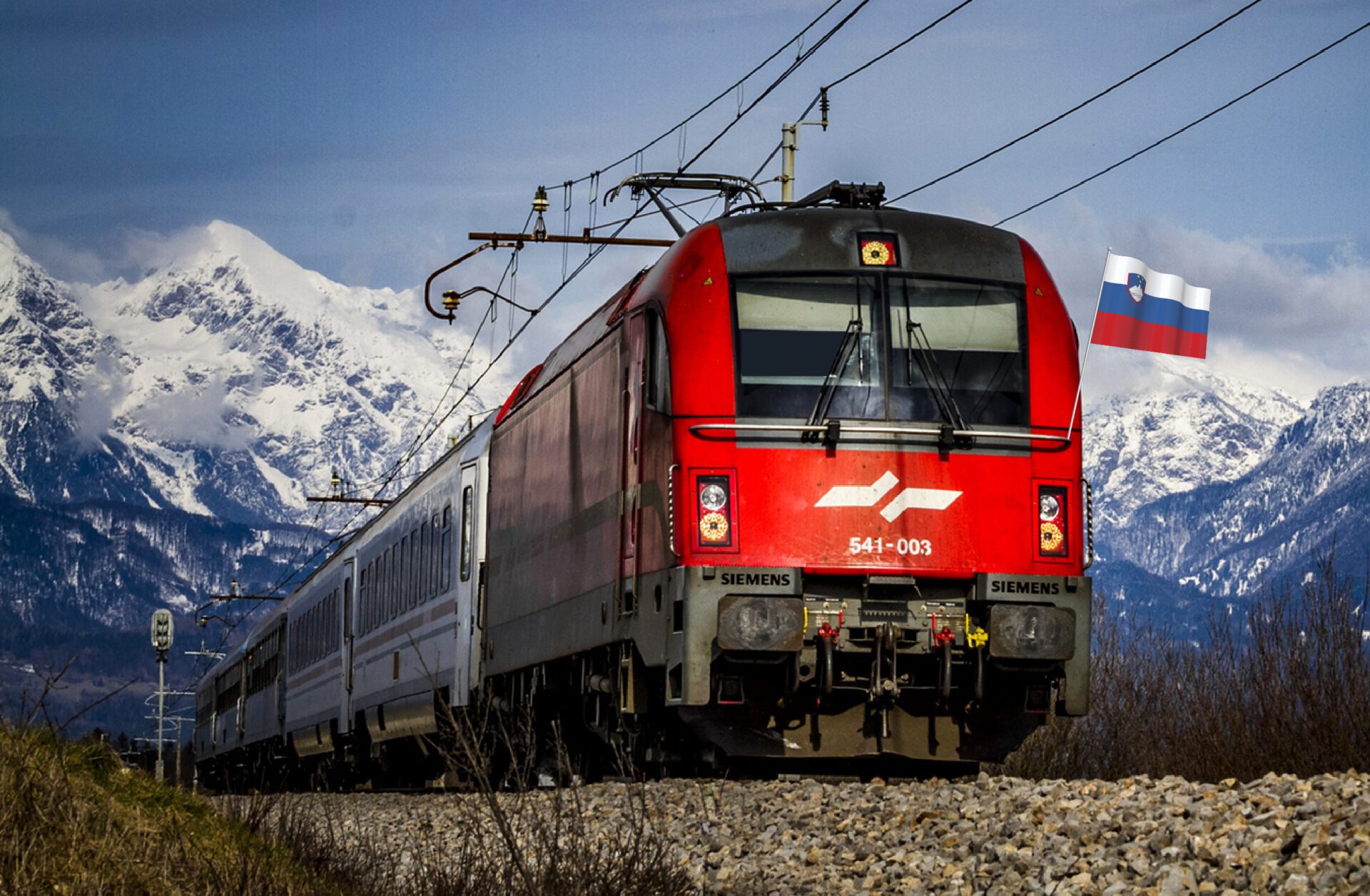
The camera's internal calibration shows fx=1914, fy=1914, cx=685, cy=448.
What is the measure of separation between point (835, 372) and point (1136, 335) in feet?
6.97

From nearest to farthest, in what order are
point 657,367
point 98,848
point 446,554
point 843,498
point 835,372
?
point 98,848, point 843,498, point 835,372, point 657,367, point 446,554

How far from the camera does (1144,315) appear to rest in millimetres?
11945

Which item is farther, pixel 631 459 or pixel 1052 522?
pixel 631 459

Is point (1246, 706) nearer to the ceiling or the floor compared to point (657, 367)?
nearer to the floor

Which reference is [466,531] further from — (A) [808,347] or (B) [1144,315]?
(B) [1144,315]

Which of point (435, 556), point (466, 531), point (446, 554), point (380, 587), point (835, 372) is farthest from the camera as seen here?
point (380, 587)

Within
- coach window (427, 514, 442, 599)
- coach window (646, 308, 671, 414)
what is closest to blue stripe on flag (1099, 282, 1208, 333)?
coach window (646, 308, 671, 414)

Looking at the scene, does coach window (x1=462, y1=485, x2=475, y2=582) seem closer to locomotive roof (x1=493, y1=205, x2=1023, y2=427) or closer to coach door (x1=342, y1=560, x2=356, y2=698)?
locomotive roof (x1=493, y1=205, x2=1023, y2=427)

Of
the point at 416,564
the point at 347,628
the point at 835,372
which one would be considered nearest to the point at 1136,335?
the point at 835,372

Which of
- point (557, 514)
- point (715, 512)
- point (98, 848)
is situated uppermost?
point (557, 514)

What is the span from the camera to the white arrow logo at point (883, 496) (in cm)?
1087

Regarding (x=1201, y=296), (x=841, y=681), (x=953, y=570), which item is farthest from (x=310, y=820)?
(x=1201, y=296)

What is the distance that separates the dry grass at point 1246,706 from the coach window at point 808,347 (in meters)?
3.71

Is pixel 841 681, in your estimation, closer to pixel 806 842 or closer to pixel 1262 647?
pixel 806 842
